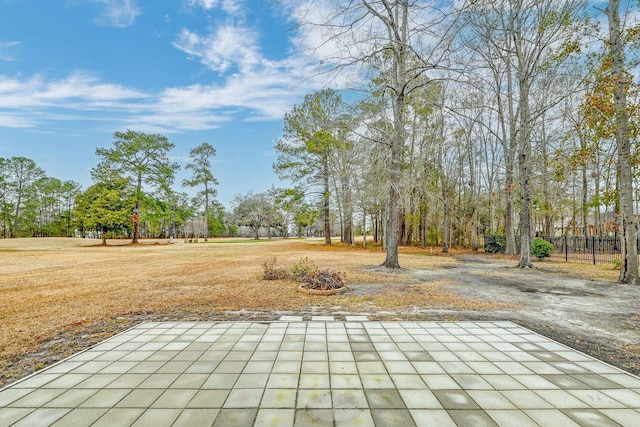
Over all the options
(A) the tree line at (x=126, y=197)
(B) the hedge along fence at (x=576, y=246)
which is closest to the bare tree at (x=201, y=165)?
(A) the tree line at (x=126, y=197)

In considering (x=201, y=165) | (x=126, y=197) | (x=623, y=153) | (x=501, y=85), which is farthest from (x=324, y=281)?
(x=201, y=165)

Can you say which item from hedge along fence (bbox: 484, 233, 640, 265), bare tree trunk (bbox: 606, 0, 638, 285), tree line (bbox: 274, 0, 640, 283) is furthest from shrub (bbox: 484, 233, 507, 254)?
bare tree trunk (bbox: 606, 0, 638, 285)

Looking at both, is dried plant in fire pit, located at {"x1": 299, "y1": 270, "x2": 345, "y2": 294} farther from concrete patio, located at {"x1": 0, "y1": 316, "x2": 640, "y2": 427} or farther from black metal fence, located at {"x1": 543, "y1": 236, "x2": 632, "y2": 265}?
black metal fence, located at {"x1": 543, "y1": 236, "x2": 632, "y2": 265}

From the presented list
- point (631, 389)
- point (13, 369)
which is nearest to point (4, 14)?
point (13, 369)

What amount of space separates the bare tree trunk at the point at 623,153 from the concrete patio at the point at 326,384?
6298 millimetres

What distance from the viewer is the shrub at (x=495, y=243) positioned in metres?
17.4

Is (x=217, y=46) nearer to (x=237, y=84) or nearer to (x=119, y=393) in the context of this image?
(x=237, y=84)

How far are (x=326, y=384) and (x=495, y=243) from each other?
1869cm

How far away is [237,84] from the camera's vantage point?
38.7ft

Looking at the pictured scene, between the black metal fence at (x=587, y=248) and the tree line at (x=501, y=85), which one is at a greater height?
the tree line at (x=501, y=85)

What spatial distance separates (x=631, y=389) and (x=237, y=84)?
12.9 m

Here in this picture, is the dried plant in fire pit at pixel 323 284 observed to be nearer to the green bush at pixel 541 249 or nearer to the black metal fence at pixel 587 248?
the green bush at pixel 541 249

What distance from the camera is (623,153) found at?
702cm

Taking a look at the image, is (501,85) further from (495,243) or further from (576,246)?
(576,246)
